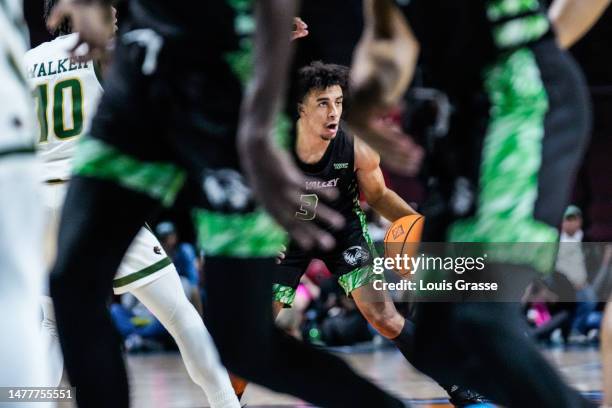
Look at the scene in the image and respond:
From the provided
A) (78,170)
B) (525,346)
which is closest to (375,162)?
(78,170)

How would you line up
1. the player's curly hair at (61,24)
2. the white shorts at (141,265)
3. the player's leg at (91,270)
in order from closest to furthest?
the player's leg at (91,270), the white shorts at (141,265), the player's curly hair at (61,24)

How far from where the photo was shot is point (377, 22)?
287cm

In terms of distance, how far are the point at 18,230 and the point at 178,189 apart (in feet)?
3.91

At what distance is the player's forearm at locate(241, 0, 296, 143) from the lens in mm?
2525

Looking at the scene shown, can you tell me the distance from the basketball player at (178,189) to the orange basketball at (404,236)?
241 centimetres

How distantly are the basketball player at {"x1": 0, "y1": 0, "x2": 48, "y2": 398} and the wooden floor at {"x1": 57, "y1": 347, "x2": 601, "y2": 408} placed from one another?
128 inches

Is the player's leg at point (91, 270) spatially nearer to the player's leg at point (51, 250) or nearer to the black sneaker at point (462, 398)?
the player's leg at point (51, 250)

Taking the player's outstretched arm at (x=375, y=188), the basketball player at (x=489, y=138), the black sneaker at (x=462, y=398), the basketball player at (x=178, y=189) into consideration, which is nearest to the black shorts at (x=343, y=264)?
the player's outstretched arm at (x=375, y=188)

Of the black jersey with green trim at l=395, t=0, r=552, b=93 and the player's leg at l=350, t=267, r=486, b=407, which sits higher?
the black jersey with green trim at l=395, t=0, r=552, b=93

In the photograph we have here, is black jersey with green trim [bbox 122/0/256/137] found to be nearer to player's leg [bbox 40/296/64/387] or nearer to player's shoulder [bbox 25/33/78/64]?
player's shoulder [bbox 25/33/78/64]

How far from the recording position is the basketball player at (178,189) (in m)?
3.16

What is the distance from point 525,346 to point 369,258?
3.50m

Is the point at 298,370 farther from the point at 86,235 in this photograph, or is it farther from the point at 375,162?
the point at 375,162

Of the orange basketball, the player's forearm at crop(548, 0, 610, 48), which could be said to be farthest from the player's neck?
the player's forearm at crop(548, 0, 610, 48)
